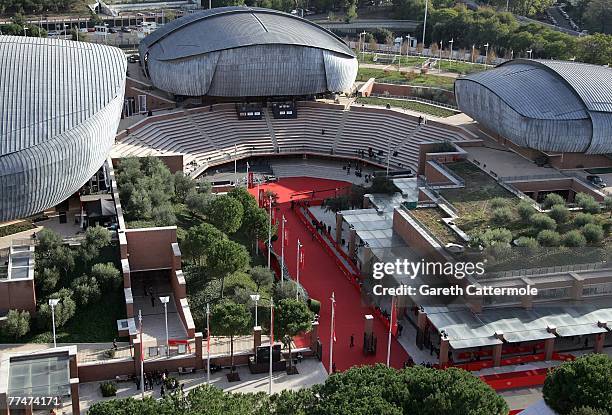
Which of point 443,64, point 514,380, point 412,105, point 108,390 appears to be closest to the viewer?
point 108,390

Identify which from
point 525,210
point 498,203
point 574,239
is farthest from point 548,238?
point 498,203

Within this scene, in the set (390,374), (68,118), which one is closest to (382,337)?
(390,374)

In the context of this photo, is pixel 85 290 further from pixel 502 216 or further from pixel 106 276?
pixel 502 216

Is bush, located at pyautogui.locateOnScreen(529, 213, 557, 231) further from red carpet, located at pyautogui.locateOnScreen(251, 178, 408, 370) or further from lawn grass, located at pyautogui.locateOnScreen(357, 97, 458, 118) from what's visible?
lawn grass, located at pyautogui.locateOnScreen(357, 97, 458, 118)

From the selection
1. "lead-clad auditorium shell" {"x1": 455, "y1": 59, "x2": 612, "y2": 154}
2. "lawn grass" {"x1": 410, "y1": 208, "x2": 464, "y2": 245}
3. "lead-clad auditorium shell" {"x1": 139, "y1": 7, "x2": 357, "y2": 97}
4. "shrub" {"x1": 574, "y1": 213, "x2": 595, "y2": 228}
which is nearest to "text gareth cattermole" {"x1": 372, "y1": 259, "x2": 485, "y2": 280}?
"lawn grass" {"x1": 410, "y1": 208, "x2": 464, "y2": 245}

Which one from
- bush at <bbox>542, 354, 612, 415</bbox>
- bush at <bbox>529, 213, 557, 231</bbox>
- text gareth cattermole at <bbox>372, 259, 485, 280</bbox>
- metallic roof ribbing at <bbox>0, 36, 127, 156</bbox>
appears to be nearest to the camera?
bush at <bbox>542, 354, 612, 415</bbox>

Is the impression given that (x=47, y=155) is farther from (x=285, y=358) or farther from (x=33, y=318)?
(x=285, y=358)
